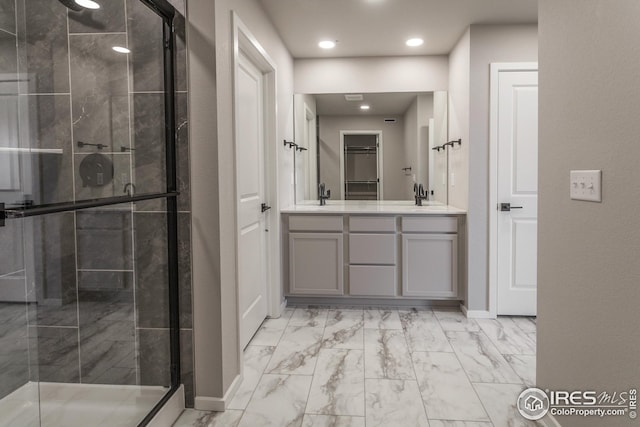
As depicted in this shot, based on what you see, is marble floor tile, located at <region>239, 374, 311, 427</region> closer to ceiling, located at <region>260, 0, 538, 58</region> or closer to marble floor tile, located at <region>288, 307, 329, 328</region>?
marble floor tile, located at <region>288, 307, 329, 328</region>

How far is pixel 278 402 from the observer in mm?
2145

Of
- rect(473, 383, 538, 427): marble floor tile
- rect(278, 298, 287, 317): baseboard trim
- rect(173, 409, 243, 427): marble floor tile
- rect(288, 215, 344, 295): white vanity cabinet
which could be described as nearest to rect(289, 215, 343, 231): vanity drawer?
rect(288, 215, 344, 295): white vanity cabinet

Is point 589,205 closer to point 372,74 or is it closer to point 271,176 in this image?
point 271,176

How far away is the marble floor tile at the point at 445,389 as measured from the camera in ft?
6.64

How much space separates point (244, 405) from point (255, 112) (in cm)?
198

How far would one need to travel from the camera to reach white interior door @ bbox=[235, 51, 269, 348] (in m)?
2.72

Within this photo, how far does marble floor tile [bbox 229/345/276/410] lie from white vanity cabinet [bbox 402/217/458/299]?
A: 4.62ft

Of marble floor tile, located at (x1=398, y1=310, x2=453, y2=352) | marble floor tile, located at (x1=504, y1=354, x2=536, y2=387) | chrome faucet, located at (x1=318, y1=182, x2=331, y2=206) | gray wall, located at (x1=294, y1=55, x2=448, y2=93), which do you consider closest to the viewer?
marble floor tile, located at (x1=504, y1=354, x2=536, y2=387)

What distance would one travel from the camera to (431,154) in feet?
13.6

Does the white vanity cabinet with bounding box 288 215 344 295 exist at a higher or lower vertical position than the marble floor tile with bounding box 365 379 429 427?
higher

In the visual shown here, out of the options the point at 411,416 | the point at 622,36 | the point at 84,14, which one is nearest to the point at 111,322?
the point at 84,14

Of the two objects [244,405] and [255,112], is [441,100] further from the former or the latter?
[244,405]

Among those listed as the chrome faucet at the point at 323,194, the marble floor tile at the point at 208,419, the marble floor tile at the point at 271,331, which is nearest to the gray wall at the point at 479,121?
the chrome faucet at the point at 323,194

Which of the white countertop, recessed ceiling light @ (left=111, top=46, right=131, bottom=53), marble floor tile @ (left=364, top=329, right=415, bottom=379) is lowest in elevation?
marble floor tile @ (left=364, top=329, right=415, bottom=379)
